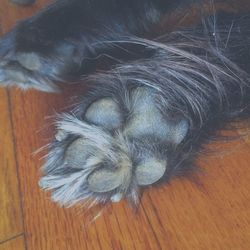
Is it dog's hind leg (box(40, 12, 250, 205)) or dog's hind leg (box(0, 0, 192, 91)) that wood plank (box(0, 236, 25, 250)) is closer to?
dog's hind leg (box(40, 12, 250, 205))

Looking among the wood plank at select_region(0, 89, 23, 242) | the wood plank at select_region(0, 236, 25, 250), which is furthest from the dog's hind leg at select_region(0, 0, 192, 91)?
the wood plank at select_region(0, 236, 25, 250)

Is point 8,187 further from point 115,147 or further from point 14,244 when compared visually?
point 115,147

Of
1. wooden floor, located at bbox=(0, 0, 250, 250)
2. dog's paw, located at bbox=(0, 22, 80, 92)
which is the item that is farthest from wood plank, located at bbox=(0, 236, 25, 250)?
dog's paw, located at bbox=(0, 22, 80, 92)

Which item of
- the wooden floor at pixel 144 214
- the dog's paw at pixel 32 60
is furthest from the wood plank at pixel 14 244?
the dog's paw at pixel 32 60

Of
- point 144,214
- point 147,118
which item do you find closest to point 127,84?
point 147,118

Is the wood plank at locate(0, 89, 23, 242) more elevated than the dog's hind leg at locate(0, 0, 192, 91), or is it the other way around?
the dog's hind leg at locate(0, 0, 192, 91)

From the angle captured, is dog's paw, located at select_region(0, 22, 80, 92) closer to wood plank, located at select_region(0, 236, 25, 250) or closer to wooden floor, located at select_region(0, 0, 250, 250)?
wooden floor, located at select_region(0, 0, 250, 250)

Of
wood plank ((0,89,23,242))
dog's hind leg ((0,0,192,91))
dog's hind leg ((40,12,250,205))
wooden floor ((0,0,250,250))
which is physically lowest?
wooden floor ((0,0,250,250))

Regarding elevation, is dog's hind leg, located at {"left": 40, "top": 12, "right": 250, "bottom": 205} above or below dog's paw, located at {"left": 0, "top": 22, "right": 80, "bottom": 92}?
below
